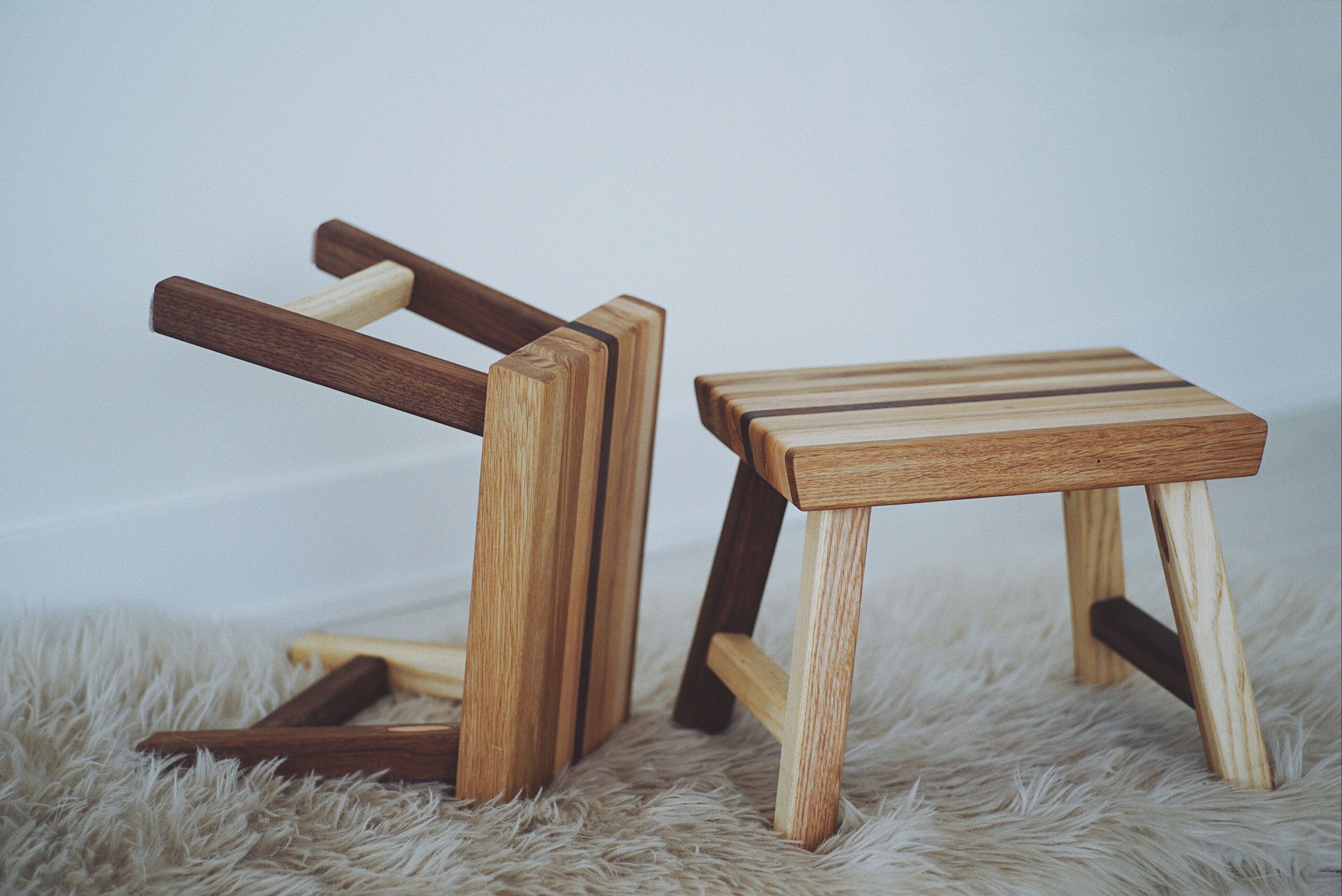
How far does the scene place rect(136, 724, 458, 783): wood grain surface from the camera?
2.27 ft

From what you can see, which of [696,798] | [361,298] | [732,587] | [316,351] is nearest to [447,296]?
[361,298]

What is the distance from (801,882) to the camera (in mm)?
605

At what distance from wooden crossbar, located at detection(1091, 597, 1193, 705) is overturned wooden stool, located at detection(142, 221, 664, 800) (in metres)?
0.39

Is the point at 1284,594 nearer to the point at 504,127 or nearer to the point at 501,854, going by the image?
the point at 501,854

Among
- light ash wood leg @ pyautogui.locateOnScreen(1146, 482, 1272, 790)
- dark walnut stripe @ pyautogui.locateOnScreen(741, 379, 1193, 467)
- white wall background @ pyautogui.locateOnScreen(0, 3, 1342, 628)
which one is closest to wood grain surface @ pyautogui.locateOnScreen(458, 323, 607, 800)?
dark walnut stripe @ pyautogui.locateOnScreen(741, 379, 1193, 467)

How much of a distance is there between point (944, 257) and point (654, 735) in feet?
2.71

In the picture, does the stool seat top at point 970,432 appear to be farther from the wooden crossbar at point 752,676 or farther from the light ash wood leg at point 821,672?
→ the wooden crossbar at point 752,676

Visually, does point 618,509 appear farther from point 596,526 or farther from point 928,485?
point 928,485

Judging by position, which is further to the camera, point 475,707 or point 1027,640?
point 1027,640

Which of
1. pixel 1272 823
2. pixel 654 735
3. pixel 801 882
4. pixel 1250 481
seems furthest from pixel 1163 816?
pixel 1250 481

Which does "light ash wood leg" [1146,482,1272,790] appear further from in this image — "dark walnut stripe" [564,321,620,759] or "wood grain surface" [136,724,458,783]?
"wood grain surface" [136,724,458,783]

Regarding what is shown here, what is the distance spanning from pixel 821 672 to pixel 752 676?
4.1 inches

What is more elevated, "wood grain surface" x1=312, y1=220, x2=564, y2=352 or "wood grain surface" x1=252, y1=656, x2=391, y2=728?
"wood grain surface" x1=312, y1=220, x2=564, y2=352

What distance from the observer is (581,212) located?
1152 mm
